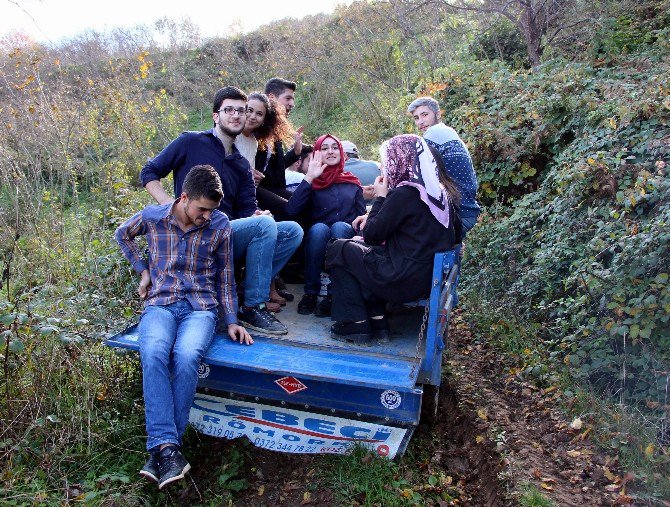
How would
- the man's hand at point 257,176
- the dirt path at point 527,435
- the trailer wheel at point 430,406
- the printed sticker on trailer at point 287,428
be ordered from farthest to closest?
the man's hand at point 257,176 → the trailer wheel at point 430,406 → the printed sticker on trailer at point 287,428 → the dirt path at point 527,435

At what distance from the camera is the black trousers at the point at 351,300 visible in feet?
12.6

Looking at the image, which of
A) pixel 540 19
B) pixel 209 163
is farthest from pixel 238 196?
pixel 540 19

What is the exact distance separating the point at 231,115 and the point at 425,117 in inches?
75.2

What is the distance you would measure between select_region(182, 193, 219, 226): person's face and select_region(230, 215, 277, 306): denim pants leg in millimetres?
395

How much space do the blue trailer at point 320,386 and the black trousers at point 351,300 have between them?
0.19 metres

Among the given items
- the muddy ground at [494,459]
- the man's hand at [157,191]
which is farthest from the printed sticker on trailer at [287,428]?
the man's hand at [157,191]

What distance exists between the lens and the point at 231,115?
418cm

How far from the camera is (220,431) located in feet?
12.6

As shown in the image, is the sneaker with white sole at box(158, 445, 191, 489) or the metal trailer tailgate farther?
the metal trailer tailgate

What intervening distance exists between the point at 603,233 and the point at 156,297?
3.30 m

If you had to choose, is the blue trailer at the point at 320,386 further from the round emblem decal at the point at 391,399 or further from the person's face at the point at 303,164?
the person's face at the point at 303,164

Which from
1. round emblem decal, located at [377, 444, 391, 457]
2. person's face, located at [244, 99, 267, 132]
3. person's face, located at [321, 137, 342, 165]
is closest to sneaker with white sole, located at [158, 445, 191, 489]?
round emblem decal, located at [377, 444, 391, 457]

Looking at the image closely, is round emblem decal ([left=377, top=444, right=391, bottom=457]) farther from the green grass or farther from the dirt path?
the green grass

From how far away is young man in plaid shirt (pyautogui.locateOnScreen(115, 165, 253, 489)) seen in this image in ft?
10.7
